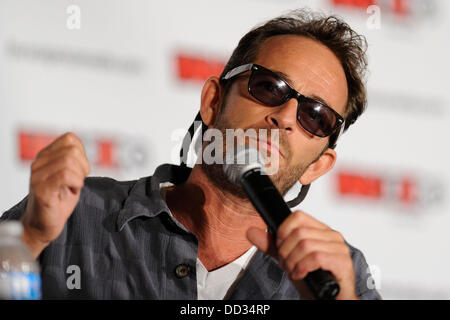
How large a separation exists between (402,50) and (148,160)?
4.28 ft

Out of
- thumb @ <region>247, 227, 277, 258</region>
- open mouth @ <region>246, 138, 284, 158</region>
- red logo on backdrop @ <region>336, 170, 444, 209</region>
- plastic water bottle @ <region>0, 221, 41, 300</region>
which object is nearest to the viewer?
plastic water bottle @ <region>0, 221, 41, 300</region>

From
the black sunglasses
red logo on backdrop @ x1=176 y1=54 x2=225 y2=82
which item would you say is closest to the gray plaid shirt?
the black sunglasses

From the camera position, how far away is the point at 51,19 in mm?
2453

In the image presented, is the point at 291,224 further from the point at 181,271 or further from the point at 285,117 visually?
the point at 285,117

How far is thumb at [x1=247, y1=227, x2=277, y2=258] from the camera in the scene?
137 centimetres

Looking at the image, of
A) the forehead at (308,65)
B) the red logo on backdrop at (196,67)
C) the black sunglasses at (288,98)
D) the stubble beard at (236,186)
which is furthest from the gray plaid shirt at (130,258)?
the red logo on backdrop at (196,67)

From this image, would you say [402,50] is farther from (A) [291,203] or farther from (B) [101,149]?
(B) [101,149]

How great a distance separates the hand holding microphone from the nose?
0.48 meters

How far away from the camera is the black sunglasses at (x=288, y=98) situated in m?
1.85

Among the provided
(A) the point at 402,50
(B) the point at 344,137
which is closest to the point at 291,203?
(B) the point at 344,137

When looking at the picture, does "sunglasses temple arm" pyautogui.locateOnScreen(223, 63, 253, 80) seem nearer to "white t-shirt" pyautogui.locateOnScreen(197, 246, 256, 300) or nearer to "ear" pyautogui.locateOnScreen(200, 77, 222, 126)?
"ear" pyautogui.locateOnScreen(200, 77, 222, 126)

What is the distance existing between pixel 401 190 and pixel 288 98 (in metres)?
1.28

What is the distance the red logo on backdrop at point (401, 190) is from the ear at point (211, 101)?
1.00 meters

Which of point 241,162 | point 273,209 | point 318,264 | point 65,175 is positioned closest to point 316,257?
point 318,264
